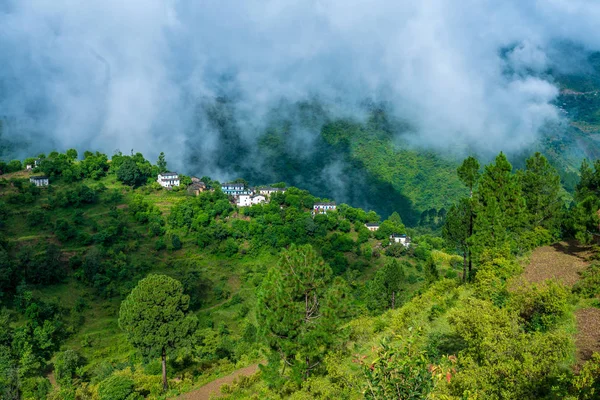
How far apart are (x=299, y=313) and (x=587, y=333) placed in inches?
411

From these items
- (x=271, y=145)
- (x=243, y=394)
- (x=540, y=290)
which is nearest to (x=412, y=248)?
(x=243, y=394)

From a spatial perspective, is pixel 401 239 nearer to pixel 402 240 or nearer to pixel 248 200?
pixel 402 240

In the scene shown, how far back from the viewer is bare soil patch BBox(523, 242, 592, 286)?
24.3 m

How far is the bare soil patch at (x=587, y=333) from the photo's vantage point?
15.3 meters

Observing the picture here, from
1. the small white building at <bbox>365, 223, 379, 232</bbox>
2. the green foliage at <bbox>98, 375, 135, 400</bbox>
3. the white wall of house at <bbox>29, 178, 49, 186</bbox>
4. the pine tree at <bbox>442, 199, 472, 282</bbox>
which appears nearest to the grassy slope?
the white wall of house at <bbox>29, 178, 49, 186</bbox>

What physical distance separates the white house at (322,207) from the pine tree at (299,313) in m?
57.3

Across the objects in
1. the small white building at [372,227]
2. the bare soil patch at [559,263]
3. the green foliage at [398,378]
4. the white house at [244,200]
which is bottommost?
the green foliage at [398,378]

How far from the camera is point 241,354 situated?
108ft

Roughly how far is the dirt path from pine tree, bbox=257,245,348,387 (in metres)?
9.71

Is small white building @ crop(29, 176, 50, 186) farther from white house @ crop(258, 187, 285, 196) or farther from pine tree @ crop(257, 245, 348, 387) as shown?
pine tree @ crop(257, 245, 348, 387)

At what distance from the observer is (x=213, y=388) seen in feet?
87.5

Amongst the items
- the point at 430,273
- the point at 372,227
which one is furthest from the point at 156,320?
the point at 372,227

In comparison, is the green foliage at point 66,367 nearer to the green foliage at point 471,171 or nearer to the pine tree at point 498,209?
the pine tree at point 498,209

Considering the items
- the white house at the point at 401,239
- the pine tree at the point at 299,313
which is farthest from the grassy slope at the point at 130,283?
the pine tree at the point at 299,313
